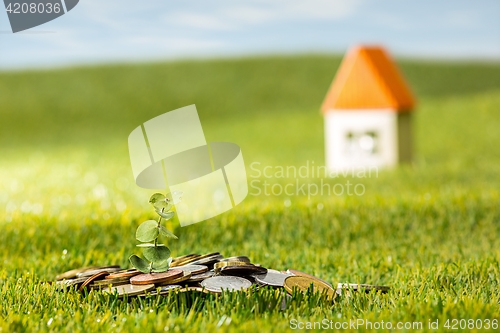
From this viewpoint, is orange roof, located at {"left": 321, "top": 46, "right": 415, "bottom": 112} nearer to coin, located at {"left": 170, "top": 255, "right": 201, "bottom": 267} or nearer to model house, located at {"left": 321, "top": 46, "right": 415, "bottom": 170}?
model house, located at {"left": 321, "top": 46, "right": 415, "bottom": 170}

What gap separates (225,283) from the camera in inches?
113

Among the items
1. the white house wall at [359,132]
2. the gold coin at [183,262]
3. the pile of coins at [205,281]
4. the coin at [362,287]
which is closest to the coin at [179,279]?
the pile of coins at [205,281]

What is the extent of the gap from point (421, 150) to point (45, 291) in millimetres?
11198

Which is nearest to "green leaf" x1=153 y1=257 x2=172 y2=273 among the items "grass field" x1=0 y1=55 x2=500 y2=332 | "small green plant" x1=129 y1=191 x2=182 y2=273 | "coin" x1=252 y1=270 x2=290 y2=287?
"small green plant" x1=129 y1=191 x2=182 y2=273

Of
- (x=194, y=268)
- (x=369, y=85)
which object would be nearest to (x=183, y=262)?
(x=194, y=268)

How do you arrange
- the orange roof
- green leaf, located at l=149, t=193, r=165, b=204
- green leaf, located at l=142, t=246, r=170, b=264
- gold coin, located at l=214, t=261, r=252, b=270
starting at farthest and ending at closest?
the orange roof
gold coin, located at l=214, t=261, r=252, b=270
green leaf, located at l=142, t=246, r=170, b=264
green leaf, located at l=149, t=193, r=165, b=204

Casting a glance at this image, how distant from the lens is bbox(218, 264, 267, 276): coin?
9.85 feet

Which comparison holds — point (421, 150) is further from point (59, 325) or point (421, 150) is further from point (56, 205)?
point (59, 325)

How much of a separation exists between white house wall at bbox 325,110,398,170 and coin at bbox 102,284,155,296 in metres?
6.25

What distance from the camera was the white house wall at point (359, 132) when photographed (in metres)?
8.28

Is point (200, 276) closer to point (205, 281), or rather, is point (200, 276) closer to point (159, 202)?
point (205, 281)

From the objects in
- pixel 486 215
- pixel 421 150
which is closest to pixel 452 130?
pixel 421 150

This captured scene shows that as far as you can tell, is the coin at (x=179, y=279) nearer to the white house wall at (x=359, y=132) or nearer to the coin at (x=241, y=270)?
the coin at (x=241, y=270)

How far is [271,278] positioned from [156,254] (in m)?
0.78
